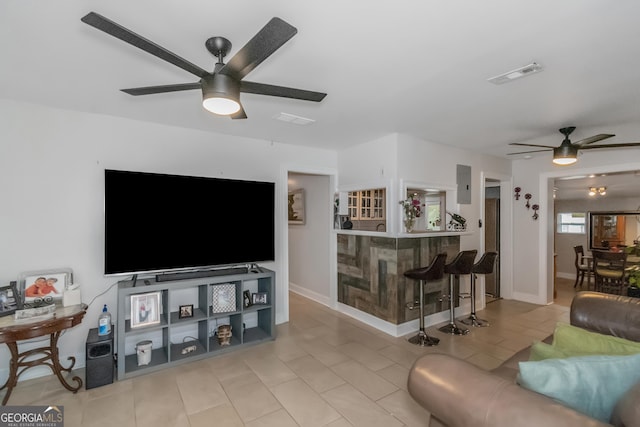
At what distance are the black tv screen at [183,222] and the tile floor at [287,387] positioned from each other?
1.02 meters

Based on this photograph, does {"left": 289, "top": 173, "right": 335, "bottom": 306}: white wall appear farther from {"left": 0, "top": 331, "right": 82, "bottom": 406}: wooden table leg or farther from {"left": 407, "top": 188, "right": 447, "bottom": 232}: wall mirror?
{"left": 0, "top": 331, "right": 82, "bottom": 406}: wooden table leg

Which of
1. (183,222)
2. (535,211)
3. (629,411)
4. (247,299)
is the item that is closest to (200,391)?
(247,299)

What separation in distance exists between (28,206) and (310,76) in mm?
2835

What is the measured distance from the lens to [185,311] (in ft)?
10.2

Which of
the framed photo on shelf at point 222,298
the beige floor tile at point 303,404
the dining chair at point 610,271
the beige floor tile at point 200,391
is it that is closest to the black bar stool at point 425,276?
the beige floor tile at point 303,404

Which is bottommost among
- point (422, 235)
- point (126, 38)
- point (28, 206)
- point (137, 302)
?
point (137, 302)

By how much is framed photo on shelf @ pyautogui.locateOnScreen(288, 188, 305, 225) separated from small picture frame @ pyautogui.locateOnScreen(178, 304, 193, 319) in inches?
105

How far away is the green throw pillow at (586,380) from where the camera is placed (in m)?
1.12

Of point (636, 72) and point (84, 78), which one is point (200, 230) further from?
point (636, 72)

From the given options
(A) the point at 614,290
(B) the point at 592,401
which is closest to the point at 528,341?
(B) the point at 592,401

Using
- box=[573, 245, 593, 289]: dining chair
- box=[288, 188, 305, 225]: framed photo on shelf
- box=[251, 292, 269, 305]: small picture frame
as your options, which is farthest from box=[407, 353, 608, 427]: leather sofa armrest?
box=[573, 245, 593, 289]: dining chair

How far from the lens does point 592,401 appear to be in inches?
44.3

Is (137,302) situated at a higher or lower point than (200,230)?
lower

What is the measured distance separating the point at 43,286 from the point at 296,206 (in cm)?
371
